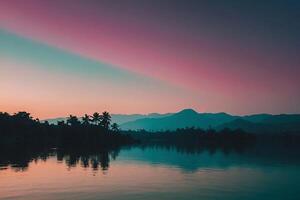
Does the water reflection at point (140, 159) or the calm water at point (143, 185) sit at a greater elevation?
the water reflection at point (140, 159)

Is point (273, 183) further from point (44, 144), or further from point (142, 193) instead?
point (44, 144)

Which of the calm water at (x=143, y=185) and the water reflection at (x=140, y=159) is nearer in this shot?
the calm water at (x=143, y=185)

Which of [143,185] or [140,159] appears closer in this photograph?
[143,185]

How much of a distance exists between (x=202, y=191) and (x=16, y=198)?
74.2 feet

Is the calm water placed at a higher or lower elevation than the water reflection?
lower

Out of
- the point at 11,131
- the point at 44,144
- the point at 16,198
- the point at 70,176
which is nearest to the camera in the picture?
the point at 16,198

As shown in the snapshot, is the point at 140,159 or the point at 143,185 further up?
the point at 140,159

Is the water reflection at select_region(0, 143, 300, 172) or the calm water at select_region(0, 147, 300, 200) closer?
the calm water at select_region(0, 147, 300, 200)

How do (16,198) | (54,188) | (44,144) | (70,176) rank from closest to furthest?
(16,198), (54,188), (70,176), (44,144)

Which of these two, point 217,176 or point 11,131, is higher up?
point 11,131

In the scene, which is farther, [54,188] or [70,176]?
[70,176]

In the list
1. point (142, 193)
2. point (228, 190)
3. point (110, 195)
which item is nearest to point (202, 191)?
point (228, 190)

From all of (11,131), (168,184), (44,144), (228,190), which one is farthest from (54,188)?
(44,144)

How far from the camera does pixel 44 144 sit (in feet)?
624
